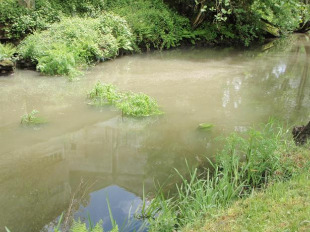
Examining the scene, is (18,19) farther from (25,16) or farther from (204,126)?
(204,126)

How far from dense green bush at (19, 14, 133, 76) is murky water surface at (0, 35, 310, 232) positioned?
539 mm

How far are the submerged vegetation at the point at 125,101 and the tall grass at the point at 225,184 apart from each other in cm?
280

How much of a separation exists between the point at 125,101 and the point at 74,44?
17.5 ft

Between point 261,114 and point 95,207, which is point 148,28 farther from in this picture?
point 95,207

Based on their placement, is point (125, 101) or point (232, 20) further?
point (232, 20)

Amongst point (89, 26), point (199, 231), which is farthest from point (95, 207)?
point (89, 26)

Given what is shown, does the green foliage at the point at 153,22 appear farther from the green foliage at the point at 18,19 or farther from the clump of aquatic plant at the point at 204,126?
the clump of aquatic plant at the point at 204,126

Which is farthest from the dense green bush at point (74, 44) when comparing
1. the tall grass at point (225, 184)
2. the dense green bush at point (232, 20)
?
the tall grass at point (225, 184)

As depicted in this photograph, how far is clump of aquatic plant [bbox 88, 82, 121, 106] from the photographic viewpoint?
9022mm

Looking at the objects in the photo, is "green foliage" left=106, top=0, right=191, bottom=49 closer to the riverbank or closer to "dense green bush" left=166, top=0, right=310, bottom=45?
the riverbank

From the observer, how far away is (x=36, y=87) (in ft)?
34.6

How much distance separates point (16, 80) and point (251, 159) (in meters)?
8.69

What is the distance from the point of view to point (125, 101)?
28.7 feet

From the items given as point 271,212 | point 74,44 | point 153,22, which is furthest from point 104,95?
point 153,22
